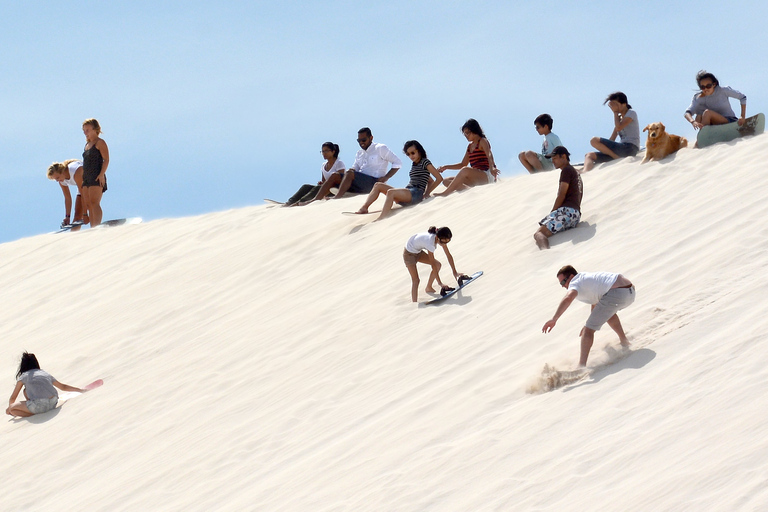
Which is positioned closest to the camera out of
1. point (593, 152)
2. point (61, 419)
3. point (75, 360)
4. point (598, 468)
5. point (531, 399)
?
point (598, 468)

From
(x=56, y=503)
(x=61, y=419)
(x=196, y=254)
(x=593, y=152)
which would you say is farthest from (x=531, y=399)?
(x=196, y=254)

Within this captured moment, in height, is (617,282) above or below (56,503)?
above

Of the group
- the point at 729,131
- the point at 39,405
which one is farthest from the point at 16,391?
the point at 729,131

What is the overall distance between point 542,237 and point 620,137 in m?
2.65

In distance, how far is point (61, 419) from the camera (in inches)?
358

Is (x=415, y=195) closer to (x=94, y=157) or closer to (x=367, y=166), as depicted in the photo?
(x=367, y=166)

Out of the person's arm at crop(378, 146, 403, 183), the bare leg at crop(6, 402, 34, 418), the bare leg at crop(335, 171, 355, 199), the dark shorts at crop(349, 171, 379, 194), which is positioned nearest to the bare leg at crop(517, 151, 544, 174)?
the person's arm at crop(378, 146, 403, 183)

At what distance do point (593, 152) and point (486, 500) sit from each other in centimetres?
726

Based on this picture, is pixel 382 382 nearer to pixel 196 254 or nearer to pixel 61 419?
pixel 61 419

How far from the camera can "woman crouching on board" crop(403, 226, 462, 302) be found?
930 cm

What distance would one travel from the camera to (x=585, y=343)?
21.4 ft

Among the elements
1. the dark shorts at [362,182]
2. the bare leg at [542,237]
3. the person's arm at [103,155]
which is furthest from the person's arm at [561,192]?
the person's arm at [103,155]

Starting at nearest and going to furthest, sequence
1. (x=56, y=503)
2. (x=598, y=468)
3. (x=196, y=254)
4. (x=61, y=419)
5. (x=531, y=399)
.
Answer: (x=598, y=468), (x=531, y=399), (x=56, y=503), (x=61, y=419), (x=196, y=254)

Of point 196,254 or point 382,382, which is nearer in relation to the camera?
point 382,382
